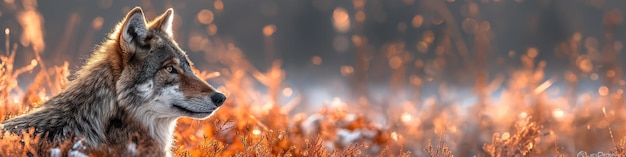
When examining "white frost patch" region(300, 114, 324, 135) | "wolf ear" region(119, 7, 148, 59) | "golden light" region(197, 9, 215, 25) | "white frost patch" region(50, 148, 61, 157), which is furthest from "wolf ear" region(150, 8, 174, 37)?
"golden light" region(197, 9, 215, 25)

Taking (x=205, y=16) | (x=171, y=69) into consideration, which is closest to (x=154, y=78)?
(x=171, y=69)

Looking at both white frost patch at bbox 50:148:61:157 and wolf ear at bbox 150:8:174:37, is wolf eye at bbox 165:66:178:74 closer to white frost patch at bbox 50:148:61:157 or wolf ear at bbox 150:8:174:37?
wolf ear at bbox 150:8:174:37

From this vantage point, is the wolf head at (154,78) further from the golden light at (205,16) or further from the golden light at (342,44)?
the golden light at (342,44)

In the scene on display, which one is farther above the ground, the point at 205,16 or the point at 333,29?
the point at 333,29

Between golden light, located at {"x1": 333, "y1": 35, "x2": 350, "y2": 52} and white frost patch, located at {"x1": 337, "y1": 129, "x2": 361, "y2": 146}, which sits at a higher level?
golden light, located at {"x1": 333, "y1": 35, "x2": 350, "y2": 52}

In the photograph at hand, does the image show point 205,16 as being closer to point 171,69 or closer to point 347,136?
point 347,136

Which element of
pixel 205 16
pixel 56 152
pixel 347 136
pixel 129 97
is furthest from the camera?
pixel 205 16

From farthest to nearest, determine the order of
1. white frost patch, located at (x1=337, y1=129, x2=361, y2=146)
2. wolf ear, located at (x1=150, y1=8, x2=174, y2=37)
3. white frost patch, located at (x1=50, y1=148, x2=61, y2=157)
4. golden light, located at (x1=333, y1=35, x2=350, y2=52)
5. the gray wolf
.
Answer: golden light, located at (x1=333, y1=35, x2=350, y2=52)
white frost patch, located at (x1=337, y1=129, x2=361, y2=146)
wolf ear, located at (x1=150, y1=8, x2=174, y2=37)
the gray wolf
white frost patch, located at (x1=50, y1=148, x2=61, y2=157)

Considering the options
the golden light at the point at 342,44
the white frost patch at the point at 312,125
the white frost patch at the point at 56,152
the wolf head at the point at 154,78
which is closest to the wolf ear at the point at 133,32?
the wolf head at the point at 154,78
